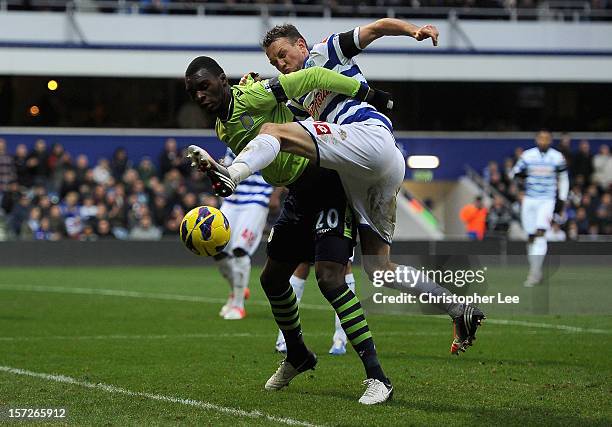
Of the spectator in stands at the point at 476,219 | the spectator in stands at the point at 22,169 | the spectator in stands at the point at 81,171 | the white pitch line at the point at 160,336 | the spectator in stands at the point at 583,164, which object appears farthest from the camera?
the spectator in stands at the point at 583,164

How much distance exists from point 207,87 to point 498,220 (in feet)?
73.5

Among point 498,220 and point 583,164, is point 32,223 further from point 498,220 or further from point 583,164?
point 583,164

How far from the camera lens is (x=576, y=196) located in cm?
3039

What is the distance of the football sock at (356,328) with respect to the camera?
285 inches

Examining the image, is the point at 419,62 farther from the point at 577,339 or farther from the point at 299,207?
the point at 299,207

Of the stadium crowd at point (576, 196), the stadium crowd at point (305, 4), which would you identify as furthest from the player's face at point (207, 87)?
the stadium crowd at point (305, 4)

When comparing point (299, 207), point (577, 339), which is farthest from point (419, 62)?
point (299, 207)

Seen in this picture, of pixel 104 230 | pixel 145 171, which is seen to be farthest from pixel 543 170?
pixel 145 171

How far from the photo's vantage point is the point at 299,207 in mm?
7629

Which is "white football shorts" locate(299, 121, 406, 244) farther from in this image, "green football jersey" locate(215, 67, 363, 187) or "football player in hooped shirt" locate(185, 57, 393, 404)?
"green football jersey" locate(215, 67, 363, 187)

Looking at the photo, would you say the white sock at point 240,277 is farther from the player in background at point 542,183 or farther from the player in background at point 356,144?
the player in background at point 542,183

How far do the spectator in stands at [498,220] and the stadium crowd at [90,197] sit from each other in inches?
286

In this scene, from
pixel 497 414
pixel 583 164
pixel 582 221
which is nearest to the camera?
pixel 497 414

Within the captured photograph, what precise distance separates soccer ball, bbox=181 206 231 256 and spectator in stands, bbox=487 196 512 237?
21915 millimetres
